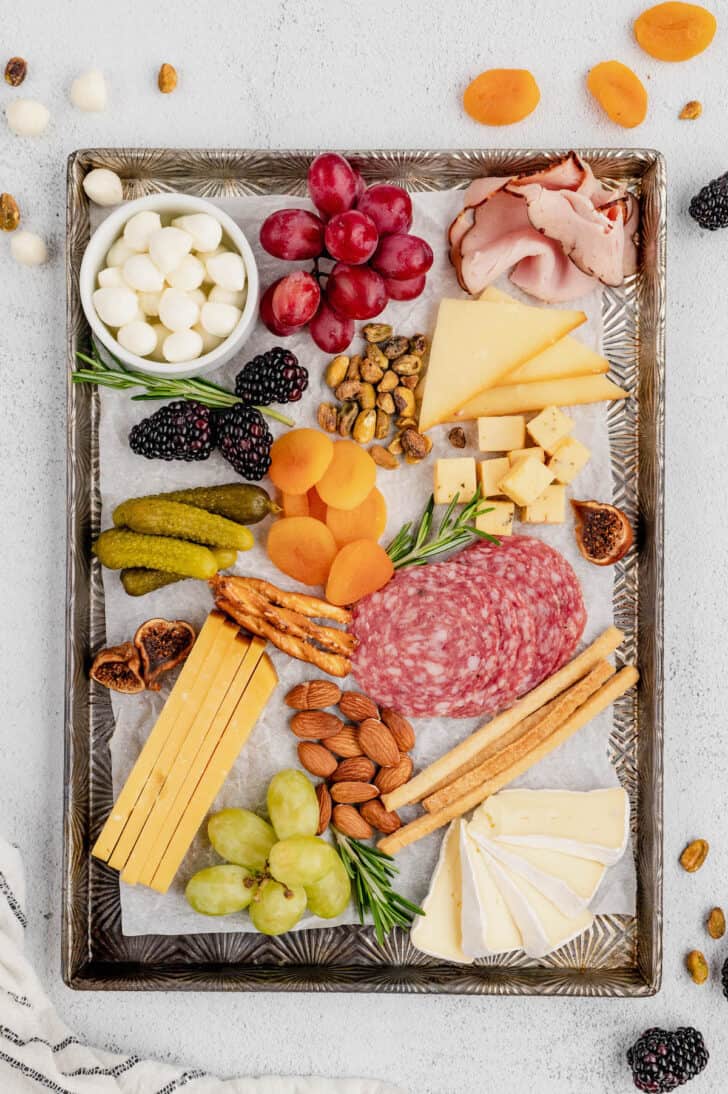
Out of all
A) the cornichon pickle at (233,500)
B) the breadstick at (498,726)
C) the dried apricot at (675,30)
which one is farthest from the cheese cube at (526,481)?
the dried apricot at (675,30)

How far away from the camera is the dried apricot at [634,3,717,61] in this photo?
167 cm


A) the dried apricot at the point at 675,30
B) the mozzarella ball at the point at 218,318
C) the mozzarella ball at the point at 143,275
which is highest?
the dried apricot at the point at 675,30

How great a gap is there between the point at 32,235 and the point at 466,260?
75 cm

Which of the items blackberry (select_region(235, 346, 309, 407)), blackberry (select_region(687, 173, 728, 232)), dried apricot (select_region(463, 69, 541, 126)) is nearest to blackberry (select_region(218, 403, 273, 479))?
blackberry (select_region(235, 346, 309, 407))

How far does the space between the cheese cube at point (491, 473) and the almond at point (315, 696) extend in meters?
0.42

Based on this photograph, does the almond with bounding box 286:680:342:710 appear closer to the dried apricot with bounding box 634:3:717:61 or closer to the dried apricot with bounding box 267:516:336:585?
the dried apricot with bounding box 267:516:336:585

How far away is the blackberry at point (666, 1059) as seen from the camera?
1.61 meters

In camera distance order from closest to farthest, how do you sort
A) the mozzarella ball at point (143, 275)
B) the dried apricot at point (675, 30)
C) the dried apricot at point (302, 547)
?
the mozzarella ball at point (143, 275), the dried apricot at point (302, 547), the dried apricot at point (675, 30)

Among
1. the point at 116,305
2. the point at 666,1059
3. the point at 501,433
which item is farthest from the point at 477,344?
the point at 666,1059

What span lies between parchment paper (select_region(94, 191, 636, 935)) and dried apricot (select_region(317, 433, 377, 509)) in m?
0.07

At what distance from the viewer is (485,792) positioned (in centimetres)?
161

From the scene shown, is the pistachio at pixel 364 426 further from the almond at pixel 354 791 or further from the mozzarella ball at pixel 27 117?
the mozzarella ball at pixel 27 117

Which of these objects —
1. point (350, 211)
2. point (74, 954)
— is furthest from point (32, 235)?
point (74, 954)

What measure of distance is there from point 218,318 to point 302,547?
1.28 feet
